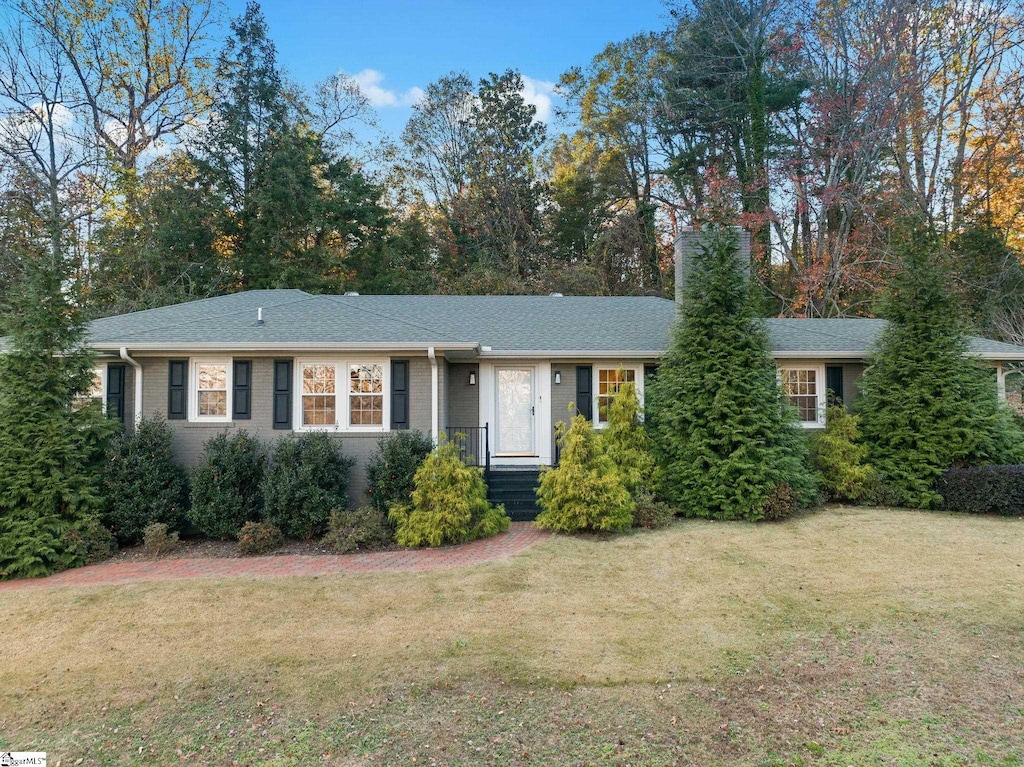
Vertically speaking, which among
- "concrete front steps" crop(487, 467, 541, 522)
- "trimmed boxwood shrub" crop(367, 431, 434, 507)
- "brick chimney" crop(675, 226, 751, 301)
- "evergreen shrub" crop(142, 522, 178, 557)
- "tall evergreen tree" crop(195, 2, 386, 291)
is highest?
"tall evergreen tree" crop(195, 2, 386, 291)

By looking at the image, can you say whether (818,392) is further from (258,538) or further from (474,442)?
(258,538)

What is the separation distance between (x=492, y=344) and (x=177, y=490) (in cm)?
573

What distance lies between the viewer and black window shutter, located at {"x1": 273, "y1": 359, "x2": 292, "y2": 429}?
9.30 m

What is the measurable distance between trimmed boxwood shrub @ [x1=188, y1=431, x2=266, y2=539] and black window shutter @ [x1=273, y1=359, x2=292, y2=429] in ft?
2.27

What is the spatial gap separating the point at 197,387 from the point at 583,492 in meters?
6.55

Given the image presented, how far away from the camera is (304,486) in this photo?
8.24 metres

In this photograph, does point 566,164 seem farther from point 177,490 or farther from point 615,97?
point 177,490

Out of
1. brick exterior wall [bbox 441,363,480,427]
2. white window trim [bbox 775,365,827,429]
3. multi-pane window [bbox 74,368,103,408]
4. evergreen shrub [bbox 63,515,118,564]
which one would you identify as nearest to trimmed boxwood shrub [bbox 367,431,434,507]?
brick exterior wall [bbox 441,363,480,427]

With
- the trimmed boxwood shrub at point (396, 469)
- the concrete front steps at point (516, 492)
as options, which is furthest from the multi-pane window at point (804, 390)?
the trimmed boxwood shrub at point (396, 469)

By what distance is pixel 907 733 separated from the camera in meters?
3.56

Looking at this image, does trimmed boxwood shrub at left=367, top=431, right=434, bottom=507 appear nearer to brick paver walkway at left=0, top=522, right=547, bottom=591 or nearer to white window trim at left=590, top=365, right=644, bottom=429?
brick paver walkway at left=0, top=522, right=547, bottom=591

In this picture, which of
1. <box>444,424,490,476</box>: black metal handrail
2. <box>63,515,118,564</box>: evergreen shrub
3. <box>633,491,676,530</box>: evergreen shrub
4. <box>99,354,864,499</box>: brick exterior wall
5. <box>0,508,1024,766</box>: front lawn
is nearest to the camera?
<box>0,508,1024,766</box>: front lawn

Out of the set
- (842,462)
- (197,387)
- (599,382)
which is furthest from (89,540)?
(842,462)

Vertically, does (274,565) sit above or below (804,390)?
below
